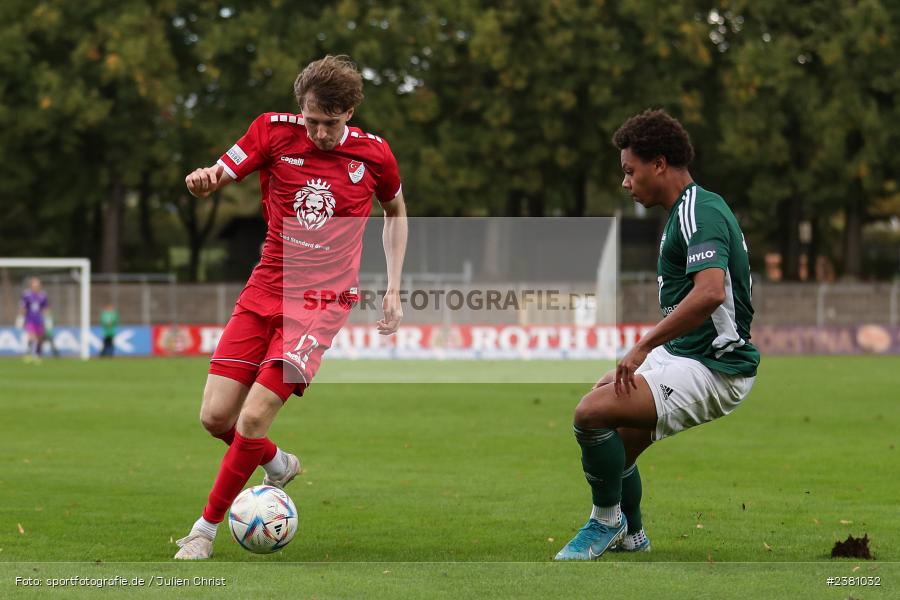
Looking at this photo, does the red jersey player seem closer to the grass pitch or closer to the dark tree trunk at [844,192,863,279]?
the grass pitch

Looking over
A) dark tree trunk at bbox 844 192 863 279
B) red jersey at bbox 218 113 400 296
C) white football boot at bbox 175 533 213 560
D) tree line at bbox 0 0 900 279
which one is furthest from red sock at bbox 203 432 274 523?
dark tree trunk at bbox 844 192 863 279

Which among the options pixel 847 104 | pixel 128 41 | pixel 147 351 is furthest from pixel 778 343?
pixel 128 41

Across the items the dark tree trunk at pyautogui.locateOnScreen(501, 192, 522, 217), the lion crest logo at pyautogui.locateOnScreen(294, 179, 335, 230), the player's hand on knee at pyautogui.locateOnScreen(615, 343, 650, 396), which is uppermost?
the dark tree trunk at pyautogui.locateOnScreen(501, 192, 522, 217)

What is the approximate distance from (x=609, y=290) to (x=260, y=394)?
1161 inches

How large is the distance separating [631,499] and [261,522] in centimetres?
197

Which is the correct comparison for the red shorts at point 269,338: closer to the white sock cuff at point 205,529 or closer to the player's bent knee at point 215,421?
the player's bent knee at point 215,421

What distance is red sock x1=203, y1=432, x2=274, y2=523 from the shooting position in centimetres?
724

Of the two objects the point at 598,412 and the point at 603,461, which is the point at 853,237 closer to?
the point at 603,461

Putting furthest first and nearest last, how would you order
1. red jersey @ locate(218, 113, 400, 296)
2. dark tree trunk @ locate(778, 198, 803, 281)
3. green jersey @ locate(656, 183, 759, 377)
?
dark tree trunk @ locate(778, 198, 803, 281) → red jersey @ locate(218, 113, 400, 296) → green jersey @ locate(656, 183, 759, 377)

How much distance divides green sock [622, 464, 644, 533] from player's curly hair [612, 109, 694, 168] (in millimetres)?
1696

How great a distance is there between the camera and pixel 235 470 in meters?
7.32

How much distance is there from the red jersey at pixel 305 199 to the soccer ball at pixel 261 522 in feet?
3.80

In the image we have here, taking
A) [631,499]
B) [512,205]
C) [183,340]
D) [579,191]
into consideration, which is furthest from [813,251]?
[631,499]

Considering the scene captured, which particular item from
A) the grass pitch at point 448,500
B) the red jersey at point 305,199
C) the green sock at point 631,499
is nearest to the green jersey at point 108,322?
the grass pitch at point 448,500
